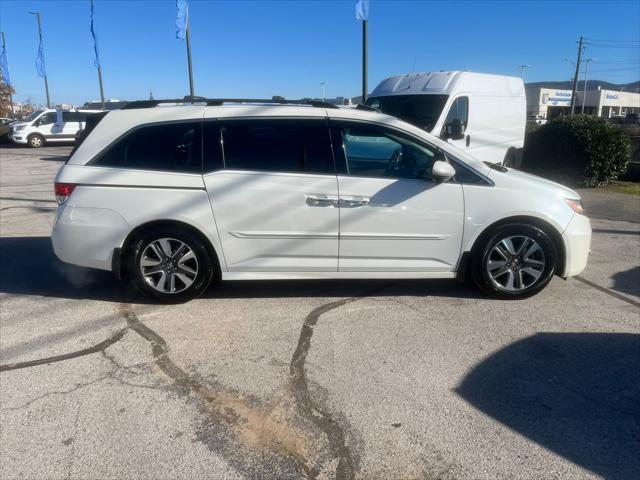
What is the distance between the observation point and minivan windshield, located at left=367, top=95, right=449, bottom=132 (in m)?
10.1

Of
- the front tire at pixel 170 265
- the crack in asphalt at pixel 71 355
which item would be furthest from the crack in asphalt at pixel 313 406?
the crack in asphalt at pixel 71 355

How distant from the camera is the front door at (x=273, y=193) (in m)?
4.62

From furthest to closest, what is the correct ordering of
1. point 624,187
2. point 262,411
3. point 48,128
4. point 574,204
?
point 48,128 < point 624,187 < point 574,204 < point 262,411

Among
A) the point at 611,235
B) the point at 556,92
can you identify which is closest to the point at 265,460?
the point at 611,235

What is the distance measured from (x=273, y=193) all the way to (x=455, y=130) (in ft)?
21.0

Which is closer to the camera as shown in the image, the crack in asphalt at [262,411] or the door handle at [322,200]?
the crack in asphalt at [262,411]

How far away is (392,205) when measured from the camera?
466cm

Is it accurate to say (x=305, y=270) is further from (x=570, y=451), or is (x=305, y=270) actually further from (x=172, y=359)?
(x=570, y=451)

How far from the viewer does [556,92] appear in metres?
84.8

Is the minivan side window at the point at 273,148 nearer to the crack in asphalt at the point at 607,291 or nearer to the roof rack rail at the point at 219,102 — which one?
the roof rack rail at the point at 219,102

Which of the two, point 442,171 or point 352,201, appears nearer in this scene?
point 442,171

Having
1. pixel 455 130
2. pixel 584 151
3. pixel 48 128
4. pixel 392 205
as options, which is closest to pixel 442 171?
pixel 392 205

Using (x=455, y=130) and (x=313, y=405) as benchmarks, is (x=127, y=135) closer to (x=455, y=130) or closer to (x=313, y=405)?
(x=313, y=405)

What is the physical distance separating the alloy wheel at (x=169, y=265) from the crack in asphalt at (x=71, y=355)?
2.10ft
